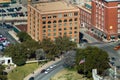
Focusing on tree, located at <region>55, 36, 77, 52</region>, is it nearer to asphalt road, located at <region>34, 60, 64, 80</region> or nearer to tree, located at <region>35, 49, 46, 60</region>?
asphalt road, located at <region>34, 60, 64, 80</region>

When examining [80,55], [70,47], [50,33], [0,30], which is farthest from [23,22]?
[80,55]

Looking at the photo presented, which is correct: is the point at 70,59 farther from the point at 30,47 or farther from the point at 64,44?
the point at 30,47

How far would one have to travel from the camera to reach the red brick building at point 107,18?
532 feet

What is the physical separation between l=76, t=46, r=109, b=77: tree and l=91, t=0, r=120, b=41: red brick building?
3147 cm

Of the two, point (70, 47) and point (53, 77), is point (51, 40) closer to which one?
point (70, 47)

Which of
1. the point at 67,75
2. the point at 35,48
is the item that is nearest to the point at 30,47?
the point at 35,48

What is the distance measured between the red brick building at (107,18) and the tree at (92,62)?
31469 millimetres

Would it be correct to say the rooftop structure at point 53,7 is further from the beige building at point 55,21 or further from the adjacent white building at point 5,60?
the adjacent white building at point 5,60

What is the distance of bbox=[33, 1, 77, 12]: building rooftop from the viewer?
161500 mm

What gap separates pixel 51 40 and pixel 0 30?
93.3 feet

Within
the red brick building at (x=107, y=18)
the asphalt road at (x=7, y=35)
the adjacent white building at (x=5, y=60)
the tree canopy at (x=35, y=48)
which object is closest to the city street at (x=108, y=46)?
the red brick building at (x=107, y=18)

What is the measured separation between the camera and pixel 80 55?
5285 inches

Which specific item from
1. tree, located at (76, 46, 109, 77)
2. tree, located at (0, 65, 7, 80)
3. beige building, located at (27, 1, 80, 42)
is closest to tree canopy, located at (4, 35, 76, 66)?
tree, located at (0, 65, 7, 80)

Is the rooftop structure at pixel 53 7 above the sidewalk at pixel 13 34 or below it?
above
